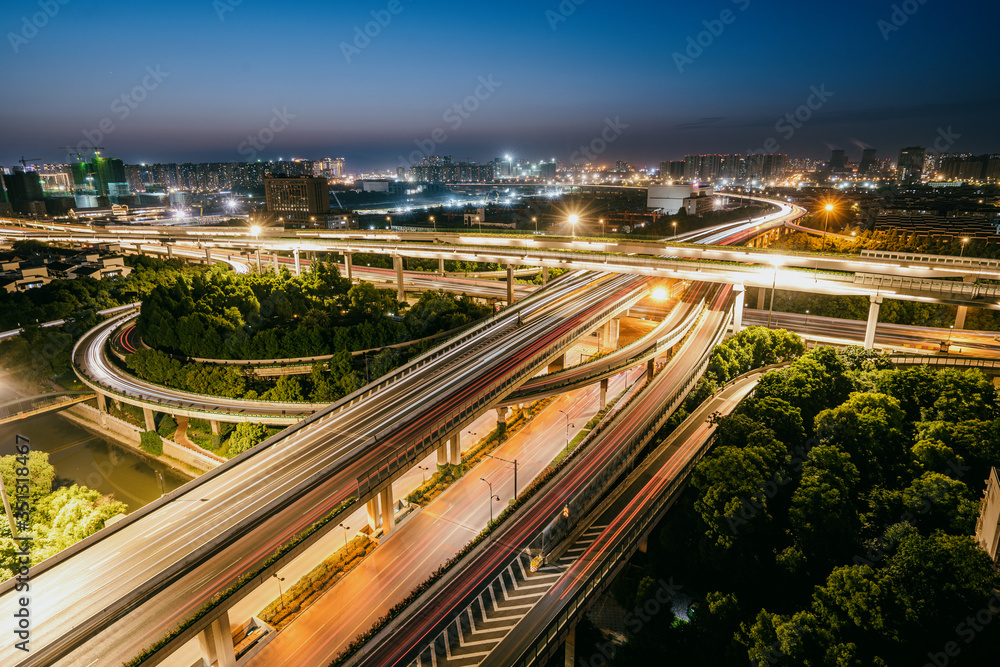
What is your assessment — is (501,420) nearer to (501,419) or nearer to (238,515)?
(501,419)

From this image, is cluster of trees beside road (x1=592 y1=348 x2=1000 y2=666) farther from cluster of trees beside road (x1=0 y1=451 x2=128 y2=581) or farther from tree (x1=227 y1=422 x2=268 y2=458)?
tree (x1=227 y1=422 x2=268 y2=458)

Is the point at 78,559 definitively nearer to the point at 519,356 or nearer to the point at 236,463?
the point at 236,463

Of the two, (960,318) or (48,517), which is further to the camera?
(960,318)

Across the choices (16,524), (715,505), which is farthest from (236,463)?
(715,505)

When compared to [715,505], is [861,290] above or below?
above

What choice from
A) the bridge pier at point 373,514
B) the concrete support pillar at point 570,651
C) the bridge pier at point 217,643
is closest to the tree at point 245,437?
the bridge pier at point 373,514

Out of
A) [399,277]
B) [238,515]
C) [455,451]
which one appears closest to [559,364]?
[455,451]
